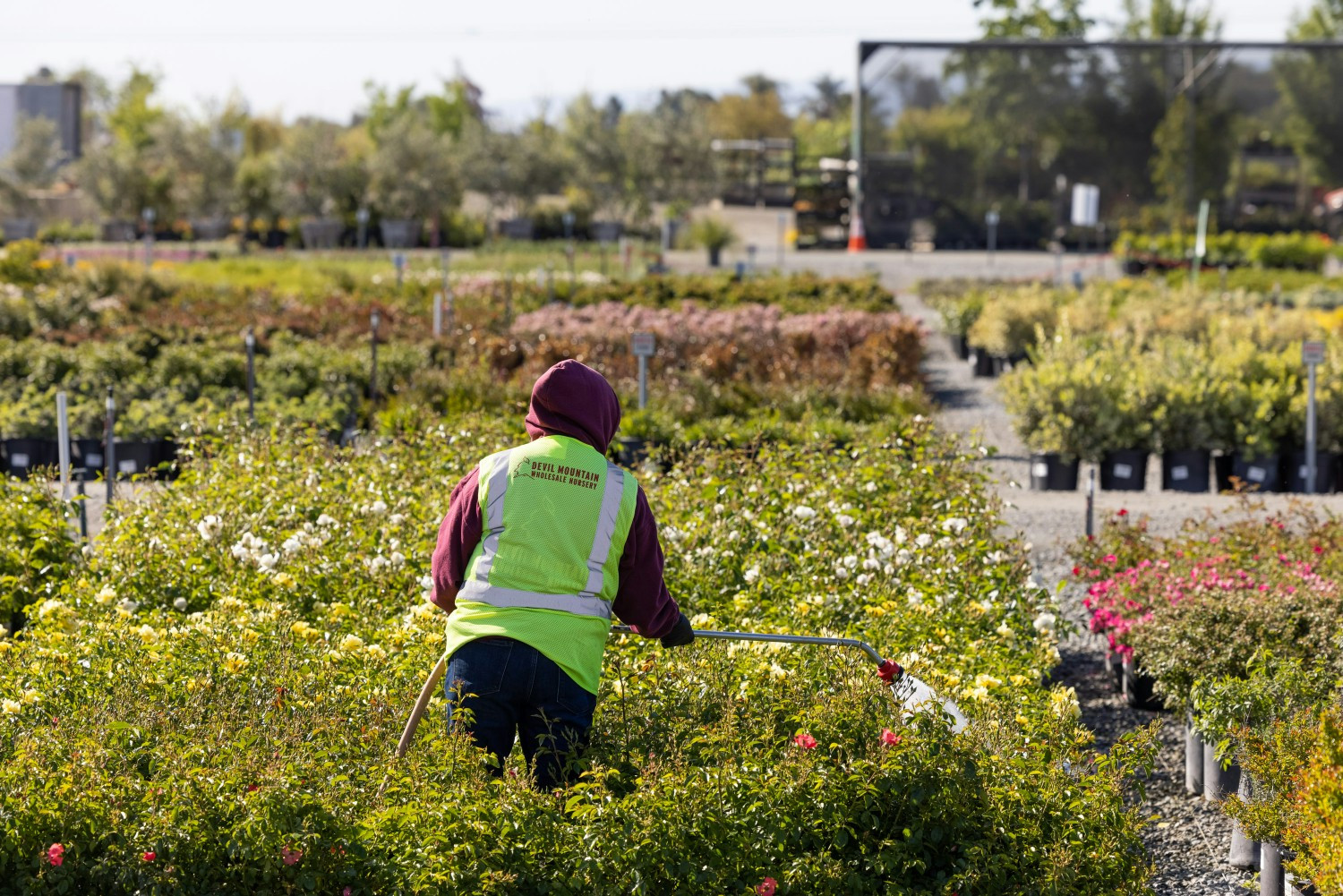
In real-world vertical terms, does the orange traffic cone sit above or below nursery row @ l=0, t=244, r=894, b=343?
above

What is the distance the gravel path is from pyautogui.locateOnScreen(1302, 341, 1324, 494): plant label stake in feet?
0.64

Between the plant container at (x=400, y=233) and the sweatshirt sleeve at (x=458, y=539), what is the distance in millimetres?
30091

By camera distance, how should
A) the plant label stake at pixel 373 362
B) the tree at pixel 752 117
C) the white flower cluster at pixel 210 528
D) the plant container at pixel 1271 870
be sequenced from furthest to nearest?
the tree at pixel 752 117
the plant label stake at pixel 373 362
the white flower cluster at pixel 210 528
the plant container at pixel 1271 870

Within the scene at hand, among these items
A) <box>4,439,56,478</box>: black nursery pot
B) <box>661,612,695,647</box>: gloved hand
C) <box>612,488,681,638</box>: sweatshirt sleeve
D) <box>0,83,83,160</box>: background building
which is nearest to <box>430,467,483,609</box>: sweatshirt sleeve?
<box>612,488,681,638</box>: sweatshirt sleeve

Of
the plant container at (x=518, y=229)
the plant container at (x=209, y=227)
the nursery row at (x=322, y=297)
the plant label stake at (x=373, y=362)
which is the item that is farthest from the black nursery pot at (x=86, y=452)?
the plant container at (x=209, y=227)

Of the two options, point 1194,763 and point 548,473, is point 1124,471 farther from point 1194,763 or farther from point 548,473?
point 548,473

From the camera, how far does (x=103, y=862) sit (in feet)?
9.24

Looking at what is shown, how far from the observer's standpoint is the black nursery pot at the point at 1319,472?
382 inches

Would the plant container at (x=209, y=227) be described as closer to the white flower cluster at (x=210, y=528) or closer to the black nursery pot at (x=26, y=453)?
the black nursery pot at (x=26, y=453)

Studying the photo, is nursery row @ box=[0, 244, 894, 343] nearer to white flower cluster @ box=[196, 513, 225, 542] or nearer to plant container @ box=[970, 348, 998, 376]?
plant container @ box=[970, 348, 998, 376]

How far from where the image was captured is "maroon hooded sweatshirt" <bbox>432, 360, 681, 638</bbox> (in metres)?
3.39

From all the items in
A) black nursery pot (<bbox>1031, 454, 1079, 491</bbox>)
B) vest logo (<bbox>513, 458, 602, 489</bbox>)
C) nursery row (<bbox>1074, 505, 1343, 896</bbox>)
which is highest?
vest logo (<bbox>513, 458, 602, 489</bbox>)

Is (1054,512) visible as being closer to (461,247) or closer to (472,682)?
(472,682)

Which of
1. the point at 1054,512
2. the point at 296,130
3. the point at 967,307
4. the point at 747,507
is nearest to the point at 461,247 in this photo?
the point at 296,130
